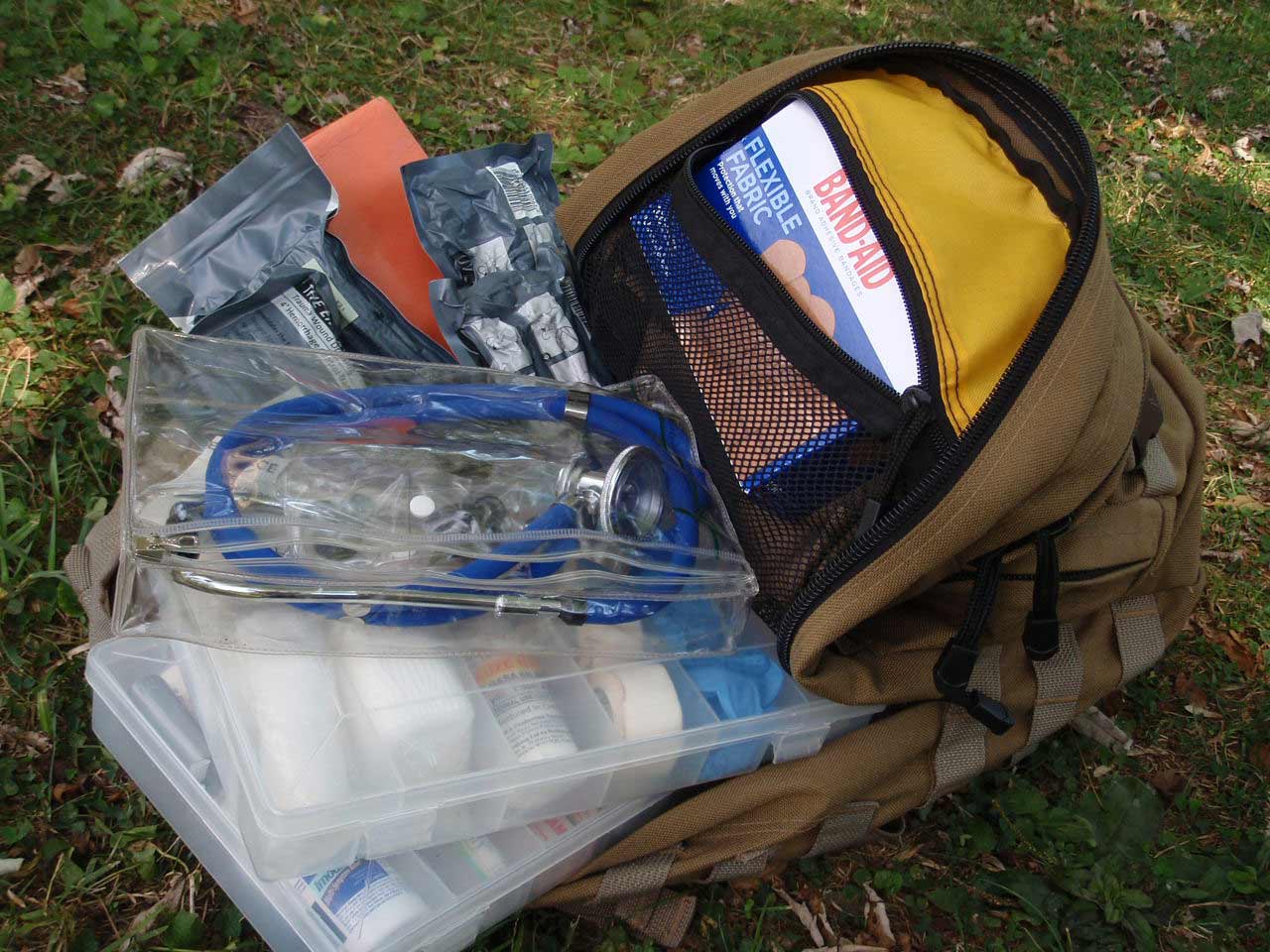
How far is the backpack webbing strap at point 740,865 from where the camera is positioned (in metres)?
1.50

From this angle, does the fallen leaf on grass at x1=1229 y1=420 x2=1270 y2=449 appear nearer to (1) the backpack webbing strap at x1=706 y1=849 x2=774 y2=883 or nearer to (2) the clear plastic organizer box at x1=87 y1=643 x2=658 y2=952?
(1) the backpack webbing strap at x1=706 y1=849 x2=774 y2=883

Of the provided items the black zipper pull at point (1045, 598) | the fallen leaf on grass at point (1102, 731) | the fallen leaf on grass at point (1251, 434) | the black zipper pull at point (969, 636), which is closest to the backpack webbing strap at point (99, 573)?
the black zipper pull at point (969, 636)

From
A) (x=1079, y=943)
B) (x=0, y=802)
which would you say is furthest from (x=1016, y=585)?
(x=0, y=802)

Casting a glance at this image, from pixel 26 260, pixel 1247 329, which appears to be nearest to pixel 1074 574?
pixel 1247 329

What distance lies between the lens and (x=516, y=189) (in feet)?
6.04

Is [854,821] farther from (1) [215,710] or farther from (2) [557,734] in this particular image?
(1) [215,710]

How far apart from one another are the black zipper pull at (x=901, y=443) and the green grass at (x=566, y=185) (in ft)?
2.15

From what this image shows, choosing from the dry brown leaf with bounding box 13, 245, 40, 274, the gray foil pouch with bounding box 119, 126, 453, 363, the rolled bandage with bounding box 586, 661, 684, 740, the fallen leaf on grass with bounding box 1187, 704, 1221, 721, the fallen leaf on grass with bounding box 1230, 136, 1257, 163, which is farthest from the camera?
the fallen leaf on grass with bounding box 1230, 136, 1257, 163

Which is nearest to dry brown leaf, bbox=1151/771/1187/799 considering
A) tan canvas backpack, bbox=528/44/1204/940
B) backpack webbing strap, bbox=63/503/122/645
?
tan canvas backpack, bbox=528/44/1204/940

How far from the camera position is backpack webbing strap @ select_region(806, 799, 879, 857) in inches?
60.8

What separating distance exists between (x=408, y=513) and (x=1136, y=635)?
46.7 inches

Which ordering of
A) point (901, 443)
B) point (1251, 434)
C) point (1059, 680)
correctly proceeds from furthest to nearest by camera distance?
point (1251, 434), point (1059, 680), point (901, 443)

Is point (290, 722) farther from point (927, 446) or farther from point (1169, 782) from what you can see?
point (1169, 782)

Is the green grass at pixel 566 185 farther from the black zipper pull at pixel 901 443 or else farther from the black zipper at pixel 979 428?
the black zipper pull at pixel 901 443
